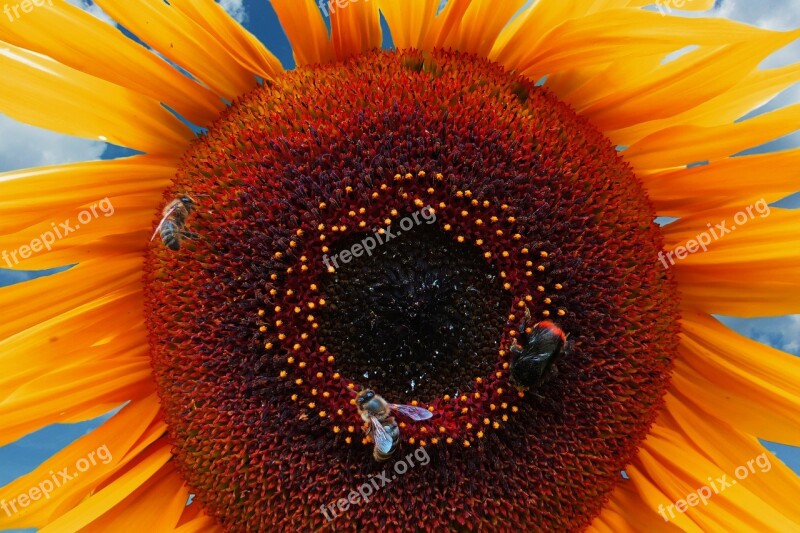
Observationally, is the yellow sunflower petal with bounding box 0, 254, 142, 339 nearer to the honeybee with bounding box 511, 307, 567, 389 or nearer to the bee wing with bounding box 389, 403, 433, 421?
the bee wing with bounding box 389, 403, 433, 421

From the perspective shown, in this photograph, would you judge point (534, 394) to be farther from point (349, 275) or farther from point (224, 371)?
point (224, 371)

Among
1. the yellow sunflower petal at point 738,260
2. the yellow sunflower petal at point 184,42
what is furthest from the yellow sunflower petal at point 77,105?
the yellow sunflower petal at point 738,260

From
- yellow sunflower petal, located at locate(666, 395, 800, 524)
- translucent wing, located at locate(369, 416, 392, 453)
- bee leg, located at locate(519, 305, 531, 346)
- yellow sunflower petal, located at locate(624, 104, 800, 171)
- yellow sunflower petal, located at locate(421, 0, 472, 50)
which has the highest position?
yellow sunflower petal, located at locate(421, 0, 472, 50)

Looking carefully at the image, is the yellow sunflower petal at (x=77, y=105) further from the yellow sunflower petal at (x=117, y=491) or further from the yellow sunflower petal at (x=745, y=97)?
the yellow sunflower petal at (x=745, y=97)

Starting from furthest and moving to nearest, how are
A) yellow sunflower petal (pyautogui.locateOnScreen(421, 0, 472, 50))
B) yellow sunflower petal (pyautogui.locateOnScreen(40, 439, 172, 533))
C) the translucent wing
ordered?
1. yellow sunflower petal (pyautogui.locateOnScreen(40, 439, 172, 533))
2. yellow sunflower petal (pyautogui.locateOnScreen(421, 0, 472, 50))
3. the translucent wing

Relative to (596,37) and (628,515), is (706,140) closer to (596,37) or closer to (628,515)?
(596,37)

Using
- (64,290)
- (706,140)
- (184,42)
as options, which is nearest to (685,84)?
(706,140)

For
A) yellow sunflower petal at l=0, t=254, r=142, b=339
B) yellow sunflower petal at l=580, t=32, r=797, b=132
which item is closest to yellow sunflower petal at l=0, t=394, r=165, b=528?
yellow sunflower petal at l=0, t=254, r=142, b=339
